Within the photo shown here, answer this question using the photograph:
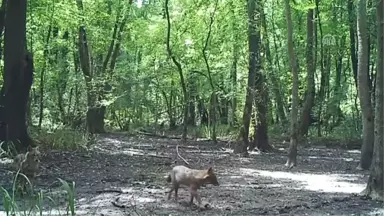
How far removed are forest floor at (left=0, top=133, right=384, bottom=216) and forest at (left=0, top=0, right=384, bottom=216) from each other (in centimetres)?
4

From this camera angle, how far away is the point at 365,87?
13406 mm

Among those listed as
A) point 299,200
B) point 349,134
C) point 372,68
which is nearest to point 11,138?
point 299,200

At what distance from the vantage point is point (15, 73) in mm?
13508

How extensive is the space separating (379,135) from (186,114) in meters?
15.6

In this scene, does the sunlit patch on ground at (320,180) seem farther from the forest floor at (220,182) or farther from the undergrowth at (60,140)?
the undergrowth at (60,140)

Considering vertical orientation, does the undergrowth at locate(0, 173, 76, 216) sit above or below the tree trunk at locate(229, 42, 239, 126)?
below

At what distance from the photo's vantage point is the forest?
854cm

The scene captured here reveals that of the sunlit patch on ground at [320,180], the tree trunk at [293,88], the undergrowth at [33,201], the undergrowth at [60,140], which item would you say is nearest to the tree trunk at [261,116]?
the tree trunk at [293,88]

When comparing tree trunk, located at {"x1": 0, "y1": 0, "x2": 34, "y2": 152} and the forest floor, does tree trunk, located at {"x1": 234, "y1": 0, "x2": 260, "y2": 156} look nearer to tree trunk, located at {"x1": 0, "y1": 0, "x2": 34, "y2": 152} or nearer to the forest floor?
the forest floor

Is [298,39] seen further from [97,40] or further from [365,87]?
[365,87]

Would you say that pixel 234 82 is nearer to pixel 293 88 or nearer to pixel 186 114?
pixel 186 114

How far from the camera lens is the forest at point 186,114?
8.54 m

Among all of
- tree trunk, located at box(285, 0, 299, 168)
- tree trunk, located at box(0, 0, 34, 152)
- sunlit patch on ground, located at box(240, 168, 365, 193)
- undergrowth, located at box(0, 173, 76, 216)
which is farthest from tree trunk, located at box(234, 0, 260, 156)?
undergrowth, located at box(0, 173, 76, 216)

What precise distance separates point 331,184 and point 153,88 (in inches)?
1000
